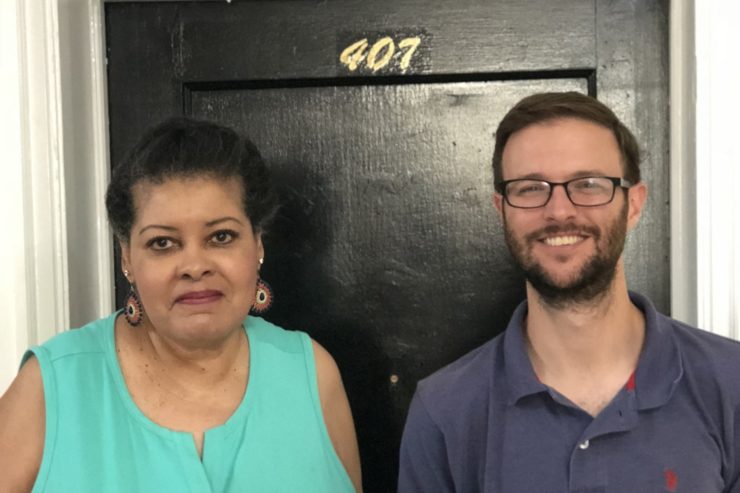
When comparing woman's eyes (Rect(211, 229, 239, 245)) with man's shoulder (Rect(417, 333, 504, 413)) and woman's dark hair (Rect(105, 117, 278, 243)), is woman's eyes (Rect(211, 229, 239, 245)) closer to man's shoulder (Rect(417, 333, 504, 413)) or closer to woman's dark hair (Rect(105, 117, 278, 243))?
woman's dark hair (Rect(105, 117, 278, 243))

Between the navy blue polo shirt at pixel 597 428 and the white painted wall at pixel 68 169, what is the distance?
0.26 metres

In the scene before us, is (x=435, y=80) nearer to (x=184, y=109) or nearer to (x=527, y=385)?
(x=184, y=109)

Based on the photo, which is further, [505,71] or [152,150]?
[505,71]

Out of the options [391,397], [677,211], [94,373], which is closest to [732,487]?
[677,211]

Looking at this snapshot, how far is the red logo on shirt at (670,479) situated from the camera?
1344 millimetres

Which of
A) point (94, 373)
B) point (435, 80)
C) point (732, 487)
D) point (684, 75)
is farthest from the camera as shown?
point (435, 80)

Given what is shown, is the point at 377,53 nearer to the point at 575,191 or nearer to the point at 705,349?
the point at 575,191

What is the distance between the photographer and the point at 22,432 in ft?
4.63

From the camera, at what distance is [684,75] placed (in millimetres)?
1735

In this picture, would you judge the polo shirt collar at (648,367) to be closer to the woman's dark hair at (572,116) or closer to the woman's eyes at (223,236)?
the woman's dark hair at (572,116)

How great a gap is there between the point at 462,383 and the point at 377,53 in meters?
0.72

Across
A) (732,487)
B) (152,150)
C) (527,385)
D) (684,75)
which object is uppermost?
(684,75)

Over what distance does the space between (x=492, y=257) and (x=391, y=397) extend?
361 mm

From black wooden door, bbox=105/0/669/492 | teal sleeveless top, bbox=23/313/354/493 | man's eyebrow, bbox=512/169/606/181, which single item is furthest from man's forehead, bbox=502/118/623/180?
teal sleeveless top, bbox=23/313/354/493
